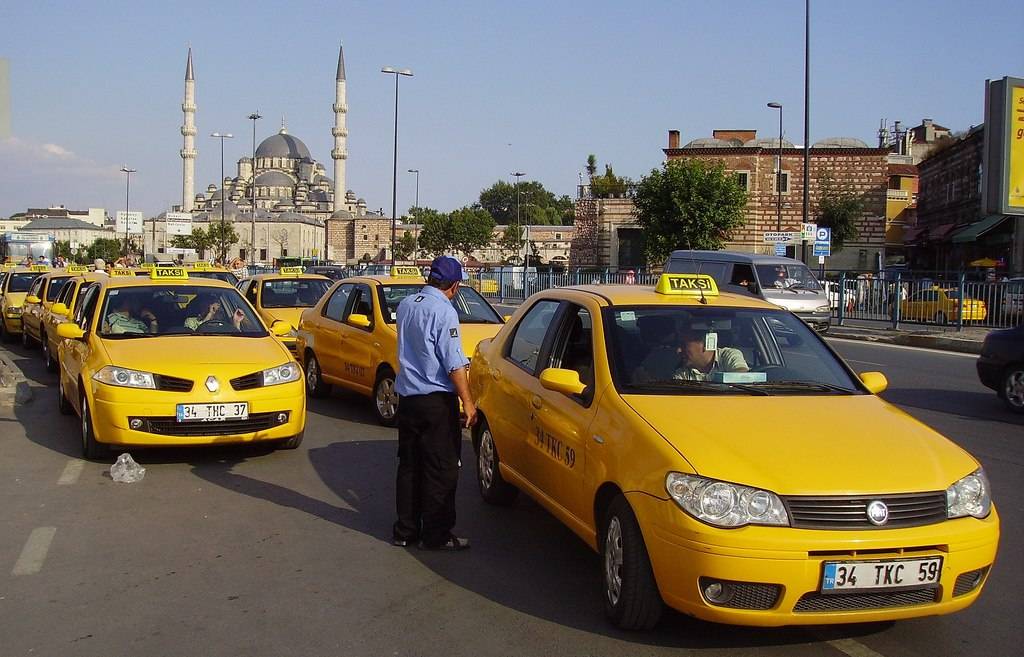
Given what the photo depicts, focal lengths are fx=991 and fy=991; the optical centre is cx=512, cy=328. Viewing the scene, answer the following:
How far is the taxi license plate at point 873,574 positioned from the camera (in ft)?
12.3

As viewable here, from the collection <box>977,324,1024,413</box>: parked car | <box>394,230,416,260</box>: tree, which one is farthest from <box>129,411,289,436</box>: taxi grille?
<box>394,230,416,260</box>: tree

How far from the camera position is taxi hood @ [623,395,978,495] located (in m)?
3.89

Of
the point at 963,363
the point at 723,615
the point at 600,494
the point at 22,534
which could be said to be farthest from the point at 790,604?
the point at 963,363

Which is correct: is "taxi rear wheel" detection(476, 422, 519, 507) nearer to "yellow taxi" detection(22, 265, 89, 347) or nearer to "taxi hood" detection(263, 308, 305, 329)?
"taxi hood" detection(263, 308, 305, 329)

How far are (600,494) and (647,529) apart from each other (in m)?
0.55

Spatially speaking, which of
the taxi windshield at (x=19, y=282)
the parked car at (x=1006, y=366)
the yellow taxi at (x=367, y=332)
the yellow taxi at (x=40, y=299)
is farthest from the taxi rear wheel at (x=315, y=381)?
the taxi windshield at (x=19, y=282)

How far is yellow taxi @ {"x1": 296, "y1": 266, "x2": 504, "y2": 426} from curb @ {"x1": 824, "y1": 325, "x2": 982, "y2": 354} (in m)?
12.7

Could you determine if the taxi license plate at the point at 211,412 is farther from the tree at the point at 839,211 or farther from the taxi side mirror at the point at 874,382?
the tree at the point at 839,211

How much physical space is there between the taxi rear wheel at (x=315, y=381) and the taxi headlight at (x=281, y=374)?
3.31m

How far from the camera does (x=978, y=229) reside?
37281mm

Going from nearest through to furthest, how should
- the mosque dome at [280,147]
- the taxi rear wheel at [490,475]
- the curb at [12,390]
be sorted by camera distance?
the taxi rear wheel at [490,475] → the curb at [12,390] → the mosque dome at [280,147]

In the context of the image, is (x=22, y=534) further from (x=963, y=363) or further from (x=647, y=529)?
(x=963, y=363)

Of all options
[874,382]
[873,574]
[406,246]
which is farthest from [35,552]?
[406,246]

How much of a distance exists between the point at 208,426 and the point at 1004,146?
2148 centimetres
